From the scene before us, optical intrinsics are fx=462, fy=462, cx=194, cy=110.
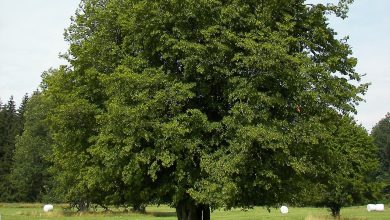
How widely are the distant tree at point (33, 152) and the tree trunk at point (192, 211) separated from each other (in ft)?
176

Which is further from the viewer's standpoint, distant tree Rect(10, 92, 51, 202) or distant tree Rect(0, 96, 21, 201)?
distant tree Rect(0, 96, 21, 201)

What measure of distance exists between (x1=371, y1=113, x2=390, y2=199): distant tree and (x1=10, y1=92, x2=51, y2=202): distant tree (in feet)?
260

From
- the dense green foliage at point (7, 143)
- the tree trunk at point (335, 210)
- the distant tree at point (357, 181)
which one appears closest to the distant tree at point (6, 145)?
the dense green foliage at point (7, 143)

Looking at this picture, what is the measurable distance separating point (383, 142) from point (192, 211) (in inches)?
5410

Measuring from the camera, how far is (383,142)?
14425cm

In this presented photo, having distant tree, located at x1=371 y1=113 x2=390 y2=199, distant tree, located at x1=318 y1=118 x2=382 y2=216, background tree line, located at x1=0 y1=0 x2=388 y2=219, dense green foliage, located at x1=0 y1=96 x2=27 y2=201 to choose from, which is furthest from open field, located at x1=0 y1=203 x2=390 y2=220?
distant tree, located at x1=371 y1=113 x2=390 y2=199

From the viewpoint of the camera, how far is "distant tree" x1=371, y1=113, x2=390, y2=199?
124713 mm

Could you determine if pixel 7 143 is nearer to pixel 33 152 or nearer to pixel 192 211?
pixel 33 152

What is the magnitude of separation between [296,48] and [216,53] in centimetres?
377

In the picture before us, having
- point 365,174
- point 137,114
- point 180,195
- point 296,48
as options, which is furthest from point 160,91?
point 365,174

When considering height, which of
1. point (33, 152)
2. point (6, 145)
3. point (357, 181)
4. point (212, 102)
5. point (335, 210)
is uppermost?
point (6, 145)

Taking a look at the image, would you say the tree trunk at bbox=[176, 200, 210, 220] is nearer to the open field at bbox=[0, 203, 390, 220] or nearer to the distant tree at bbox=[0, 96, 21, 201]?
the open field at bbox=[0, 203, 390, 220]

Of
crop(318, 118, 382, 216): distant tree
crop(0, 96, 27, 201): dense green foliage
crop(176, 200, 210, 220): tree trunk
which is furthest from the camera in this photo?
crop(0, 96, 27, 201): dense green foliage

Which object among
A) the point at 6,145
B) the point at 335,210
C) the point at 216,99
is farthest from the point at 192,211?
the point at 6,145
